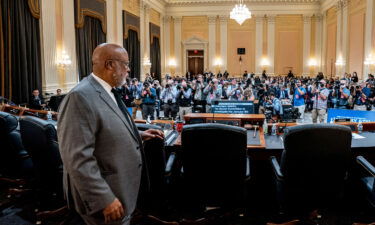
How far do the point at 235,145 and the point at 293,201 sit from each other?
74cm

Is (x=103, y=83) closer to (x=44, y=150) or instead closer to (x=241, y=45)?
(x=44, y=150)

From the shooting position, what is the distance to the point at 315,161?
8.76ft

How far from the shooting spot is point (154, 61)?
20.0 m

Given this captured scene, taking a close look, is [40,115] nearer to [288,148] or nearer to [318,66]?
[288,148]

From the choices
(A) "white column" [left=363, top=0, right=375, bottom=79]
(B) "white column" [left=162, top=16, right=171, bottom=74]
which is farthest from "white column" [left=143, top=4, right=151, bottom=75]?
(A) "white column" [left=363, top=0, right=375, bottom=79]

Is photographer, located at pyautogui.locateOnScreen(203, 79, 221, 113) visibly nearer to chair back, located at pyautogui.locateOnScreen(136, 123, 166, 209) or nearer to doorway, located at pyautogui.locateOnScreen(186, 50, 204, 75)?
chair back, located at pyautogui.locateOnScreen(136, 123, 166, 209)

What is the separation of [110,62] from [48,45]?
8677 millimetres

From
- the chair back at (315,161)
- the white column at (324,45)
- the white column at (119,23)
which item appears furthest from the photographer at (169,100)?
the white column at (324,45)

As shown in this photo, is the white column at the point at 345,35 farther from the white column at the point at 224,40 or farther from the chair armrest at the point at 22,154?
the chair armrest at the point at 22,154

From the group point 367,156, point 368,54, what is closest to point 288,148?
point 367,156

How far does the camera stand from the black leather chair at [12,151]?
3635 mm

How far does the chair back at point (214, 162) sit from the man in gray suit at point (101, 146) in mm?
697

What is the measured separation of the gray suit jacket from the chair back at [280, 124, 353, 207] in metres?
1.27

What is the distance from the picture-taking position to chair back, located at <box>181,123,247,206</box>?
101 inches
